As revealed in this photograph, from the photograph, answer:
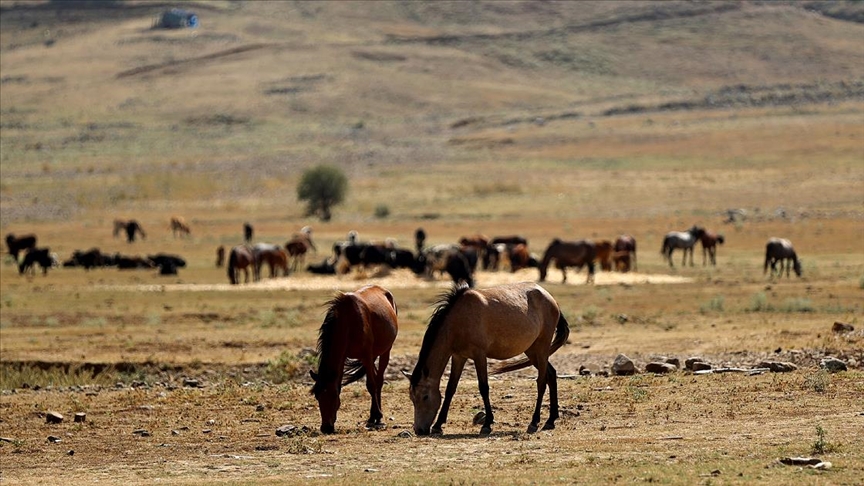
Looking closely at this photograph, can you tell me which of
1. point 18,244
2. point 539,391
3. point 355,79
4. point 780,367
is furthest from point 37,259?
point 355,79

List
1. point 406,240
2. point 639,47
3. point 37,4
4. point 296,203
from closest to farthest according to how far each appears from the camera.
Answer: point 406,240 → point 296,203 → point 639,47 → point 37,4

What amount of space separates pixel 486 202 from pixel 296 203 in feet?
41.1

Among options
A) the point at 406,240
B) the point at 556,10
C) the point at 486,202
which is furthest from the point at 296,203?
the point at 556,10

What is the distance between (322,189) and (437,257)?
33.6 m

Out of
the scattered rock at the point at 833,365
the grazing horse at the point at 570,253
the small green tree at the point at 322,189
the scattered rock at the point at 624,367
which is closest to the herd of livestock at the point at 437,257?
the grazing horse at the point at 570,253

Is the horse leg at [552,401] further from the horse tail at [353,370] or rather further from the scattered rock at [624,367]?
the scattered rock at [624,367]

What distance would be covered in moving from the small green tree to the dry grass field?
1.32m

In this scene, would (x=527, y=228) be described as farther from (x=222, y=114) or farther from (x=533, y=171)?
(x=222, y=114)

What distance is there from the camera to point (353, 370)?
621 inches

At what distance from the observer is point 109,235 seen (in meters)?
60.7

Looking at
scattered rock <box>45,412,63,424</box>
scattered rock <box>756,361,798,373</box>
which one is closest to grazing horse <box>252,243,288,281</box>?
scattered rock <box>45,412,63,424</box>

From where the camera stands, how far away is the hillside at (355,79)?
10575 centimetres

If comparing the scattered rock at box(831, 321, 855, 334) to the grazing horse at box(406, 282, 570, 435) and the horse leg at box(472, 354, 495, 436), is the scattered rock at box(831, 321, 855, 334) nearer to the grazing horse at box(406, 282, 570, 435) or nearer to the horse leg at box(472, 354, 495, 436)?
the grazing horse at box(406, 282, 570, 435)

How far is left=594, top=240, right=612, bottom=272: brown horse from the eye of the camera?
4050 cm
